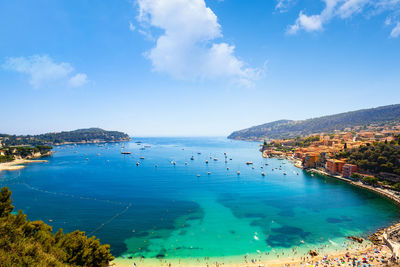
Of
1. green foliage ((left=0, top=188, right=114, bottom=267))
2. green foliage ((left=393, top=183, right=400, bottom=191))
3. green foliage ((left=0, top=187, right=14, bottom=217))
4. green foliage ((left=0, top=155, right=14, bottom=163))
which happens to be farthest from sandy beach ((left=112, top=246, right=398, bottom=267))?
green foliage ((left=0, top=155, right=14, bottom=163))

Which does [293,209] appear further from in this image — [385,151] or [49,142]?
[49,142]

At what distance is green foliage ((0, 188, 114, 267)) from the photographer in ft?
35.2

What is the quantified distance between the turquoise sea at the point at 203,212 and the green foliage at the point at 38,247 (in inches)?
221

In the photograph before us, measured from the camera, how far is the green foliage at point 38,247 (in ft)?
35.2

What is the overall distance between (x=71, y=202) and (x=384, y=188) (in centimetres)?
6105

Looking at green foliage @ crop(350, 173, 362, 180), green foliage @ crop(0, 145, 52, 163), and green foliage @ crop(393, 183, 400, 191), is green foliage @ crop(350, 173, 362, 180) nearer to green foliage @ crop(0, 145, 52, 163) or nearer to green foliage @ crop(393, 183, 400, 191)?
green foliage @ crop(393, 183, 400, 191)

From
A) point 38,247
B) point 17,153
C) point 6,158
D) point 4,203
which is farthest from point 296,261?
point 17,153

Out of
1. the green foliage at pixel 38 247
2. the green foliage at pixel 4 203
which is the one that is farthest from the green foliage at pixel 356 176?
the green foliage at pixel 4 203

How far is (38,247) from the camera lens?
12.2 metres

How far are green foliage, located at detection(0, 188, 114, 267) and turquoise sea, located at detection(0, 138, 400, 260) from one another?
5.62m

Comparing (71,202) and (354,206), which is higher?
(71,202)

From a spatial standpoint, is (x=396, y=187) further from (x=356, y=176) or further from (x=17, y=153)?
(x=17, y=153)

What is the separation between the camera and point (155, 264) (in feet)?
63.6

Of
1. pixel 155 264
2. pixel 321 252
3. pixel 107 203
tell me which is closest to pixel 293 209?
pixel 321 252
